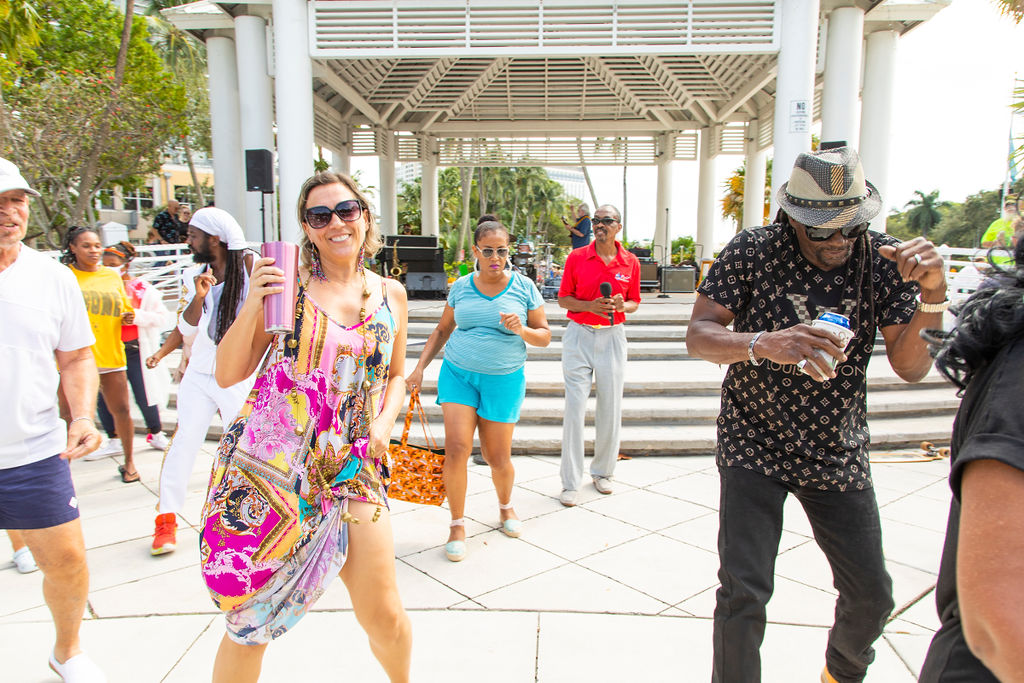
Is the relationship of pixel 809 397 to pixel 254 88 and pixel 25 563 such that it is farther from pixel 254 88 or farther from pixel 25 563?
pixel 254 88

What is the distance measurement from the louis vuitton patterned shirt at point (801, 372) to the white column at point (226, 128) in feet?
37.4

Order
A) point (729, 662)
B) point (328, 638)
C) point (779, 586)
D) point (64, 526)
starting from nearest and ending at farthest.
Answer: point (729, 662) → point (64, 526) → point (328, 638) → point (779, 586)

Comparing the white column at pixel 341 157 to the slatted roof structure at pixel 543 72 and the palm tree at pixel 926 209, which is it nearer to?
the slatted roof structure at pixel 543 72

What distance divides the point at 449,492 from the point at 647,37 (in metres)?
8.60

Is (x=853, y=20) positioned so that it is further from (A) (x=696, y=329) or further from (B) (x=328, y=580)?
(B) (x=328, y=580)

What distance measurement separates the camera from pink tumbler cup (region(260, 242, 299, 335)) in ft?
6.22

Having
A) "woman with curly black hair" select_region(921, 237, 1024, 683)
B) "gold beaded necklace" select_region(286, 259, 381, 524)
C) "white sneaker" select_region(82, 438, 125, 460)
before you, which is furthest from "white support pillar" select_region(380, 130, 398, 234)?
"woman with curly black hair" select_region(921, 237, 1024, 683)

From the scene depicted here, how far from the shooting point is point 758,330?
237 centimetres

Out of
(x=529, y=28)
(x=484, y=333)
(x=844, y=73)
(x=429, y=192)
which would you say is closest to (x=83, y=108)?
(x=429, y=192)

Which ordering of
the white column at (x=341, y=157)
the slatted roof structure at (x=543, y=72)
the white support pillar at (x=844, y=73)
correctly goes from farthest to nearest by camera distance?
1. the white column at (x=341, y=157)
2. the white support pillar at (x=844, y=73)
3. the slatted roof structure at (x=543, y=72)

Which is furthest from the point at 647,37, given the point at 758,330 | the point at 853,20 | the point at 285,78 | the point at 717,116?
the point at 758,330

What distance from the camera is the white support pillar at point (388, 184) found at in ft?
60.8

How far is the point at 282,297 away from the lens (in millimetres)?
1902

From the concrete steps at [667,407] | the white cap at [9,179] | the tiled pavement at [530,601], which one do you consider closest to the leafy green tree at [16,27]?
the concrete steps at [667,407]
